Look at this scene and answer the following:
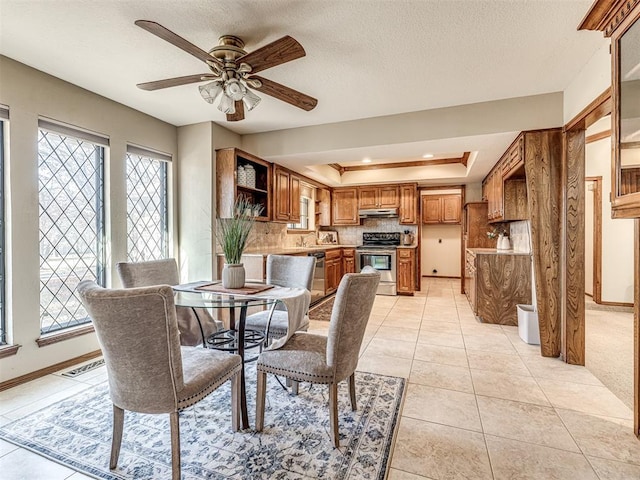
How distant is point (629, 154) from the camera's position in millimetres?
1439

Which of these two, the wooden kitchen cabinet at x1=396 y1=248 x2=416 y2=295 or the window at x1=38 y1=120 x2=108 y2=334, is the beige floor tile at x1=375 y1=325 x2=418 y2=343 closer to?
the wooden kitchen cabinet at x1=396 y1=248 x2=416 y2=295

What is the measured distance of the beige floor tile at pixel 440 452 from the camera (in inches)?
60.2

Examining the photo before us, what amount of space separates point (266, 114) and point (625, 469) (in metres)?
3.82

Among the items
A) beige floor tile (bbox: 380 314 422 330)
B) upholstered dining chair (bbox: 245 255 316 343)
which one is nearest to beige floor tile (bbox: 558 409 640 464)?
upholstered dining chair (bbox: 245 255 316 343)

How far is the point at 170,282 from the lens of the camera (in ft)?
8.72

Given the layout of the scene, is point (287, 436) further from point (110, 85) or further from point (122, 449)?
point (110, 85)

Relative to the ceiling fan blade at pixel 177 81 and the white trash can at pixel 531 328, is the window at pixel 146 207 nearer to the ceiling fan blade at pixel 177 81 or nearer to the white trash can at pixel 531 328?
the ceiling fan blade at pixel 177 81

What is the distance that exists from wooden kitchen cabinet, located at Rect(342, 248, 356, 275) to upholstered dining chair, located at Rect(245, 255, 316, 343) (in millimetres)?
3320

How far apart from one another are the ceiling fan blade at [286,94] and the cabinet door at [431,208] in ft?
18.9

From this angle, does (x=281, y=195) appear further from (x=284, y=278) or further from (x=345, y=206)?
(x=345, y=206)

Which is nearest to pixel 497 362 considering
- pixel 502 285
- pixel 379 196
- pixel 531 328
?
pixel 531 328

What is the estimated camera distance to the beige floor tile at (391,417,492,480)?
1528mm

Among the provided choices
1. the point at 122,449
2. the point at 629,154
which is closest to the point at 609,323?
the point at 629,154

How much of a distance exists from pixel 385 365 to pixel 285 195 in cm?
295
